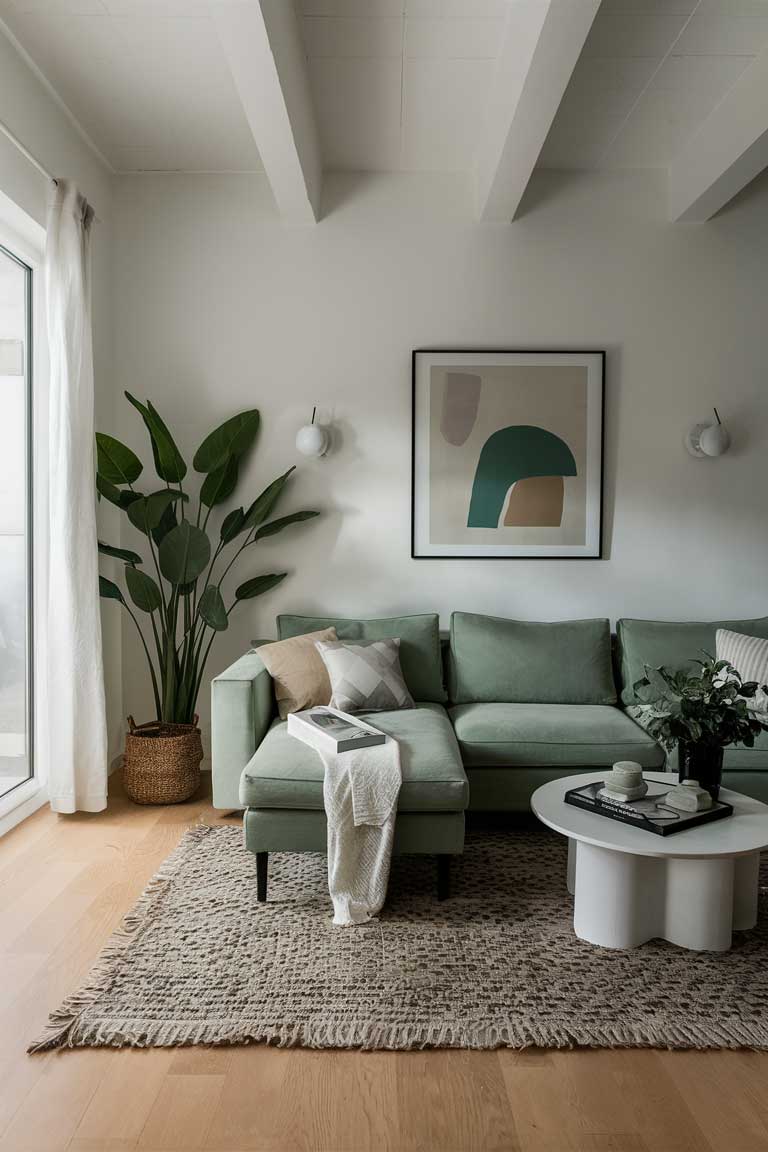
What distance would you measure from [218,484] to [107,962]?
7.14ft

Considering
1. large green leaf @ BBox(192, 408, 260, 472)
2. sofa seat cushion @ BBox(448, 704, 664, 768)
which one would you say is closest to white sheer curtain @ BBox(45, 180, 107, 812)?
large green leaf @ BBox(192, 408, 260, 472)

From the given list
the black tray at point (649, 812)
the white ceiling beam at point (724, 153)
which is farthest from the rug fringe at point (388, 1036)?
the white ceiling beam at point (724, 153)

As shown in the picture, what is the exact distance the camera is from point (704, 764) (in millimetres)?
2682

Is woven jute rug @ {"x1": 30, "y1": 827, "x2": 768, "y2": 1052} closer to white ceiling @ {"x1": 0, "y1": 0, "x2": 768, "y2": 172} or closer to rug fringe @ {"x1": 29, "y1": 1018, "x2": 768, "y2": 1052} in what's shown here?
rug fringe @ {"x1": 29, "y1": 1018, "x2": 768, "y2": 1052}

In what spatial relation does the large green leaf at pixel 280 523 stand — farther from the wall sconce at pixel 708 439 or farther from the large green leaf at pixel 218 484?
the wall sconce at pixel 708 439

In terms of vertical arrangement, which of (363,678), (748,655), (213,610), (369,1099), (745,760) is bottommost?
(369,1099)

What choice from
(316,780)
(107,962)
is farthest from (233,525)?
(107,962)

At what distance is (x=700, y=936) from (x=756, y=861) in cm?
30

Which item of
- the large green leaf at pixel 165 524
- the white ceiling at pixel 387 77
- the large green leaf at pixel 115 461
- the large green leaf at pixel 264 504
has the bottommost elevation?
the large green leaf at pixel 165 524

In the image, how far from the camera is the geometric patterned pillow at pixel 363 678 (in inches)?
137

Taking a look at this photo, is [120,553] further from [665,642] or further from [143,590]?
[665,642]

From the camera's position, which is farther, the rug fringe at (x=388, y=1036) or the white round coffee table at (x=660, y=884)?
the white round coffee table at (x=660, y=884)

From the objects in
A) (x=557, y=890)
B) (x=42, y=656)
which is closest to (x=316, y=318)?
(x=42, y=656)

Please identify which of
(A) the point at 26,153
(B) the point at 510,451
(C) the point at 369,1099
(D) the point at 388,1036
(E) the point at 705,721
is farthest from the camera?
(B) the point at 510,451
